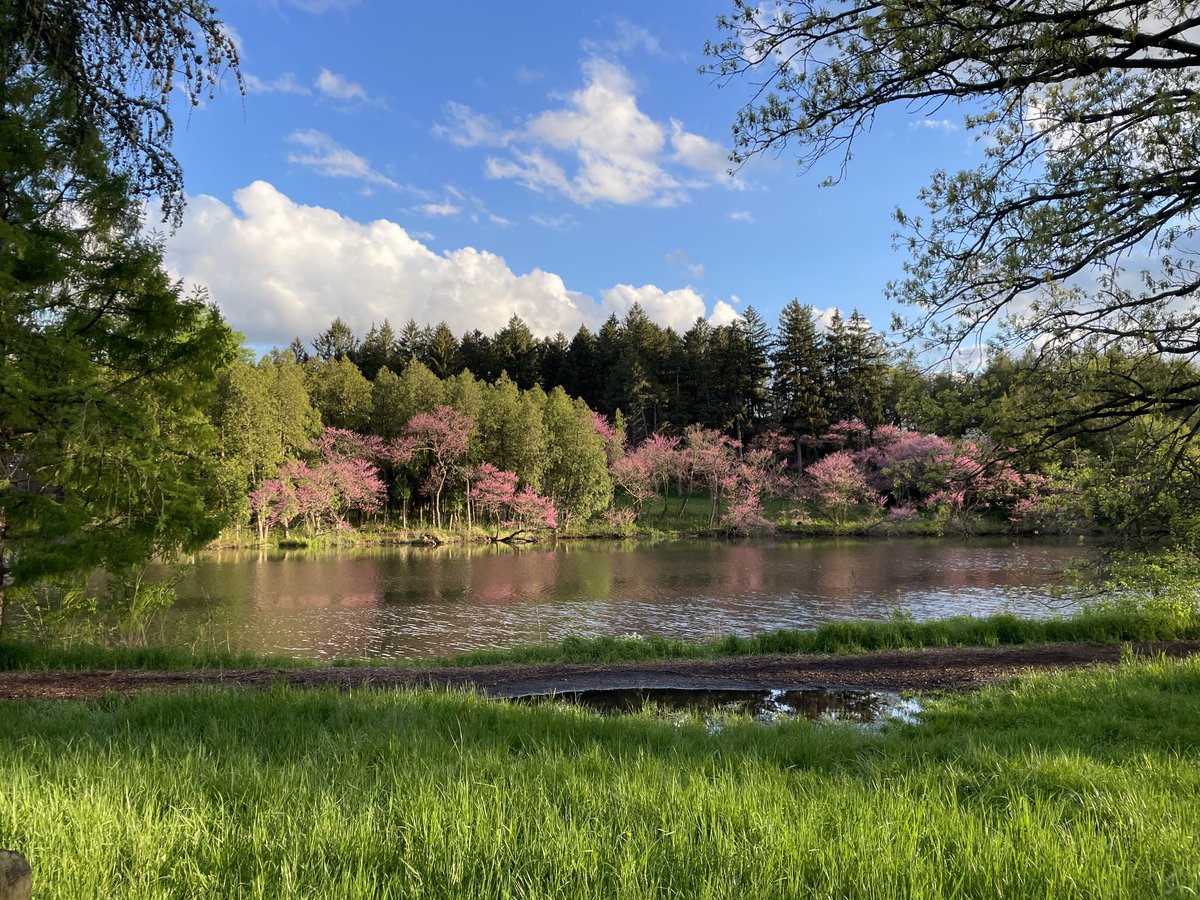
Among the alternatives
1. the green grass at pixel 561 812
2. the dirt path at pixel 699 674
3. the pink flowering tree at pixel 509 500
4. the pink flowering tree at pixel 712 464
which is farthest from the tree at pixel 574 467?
the green grass at pixel 561 812

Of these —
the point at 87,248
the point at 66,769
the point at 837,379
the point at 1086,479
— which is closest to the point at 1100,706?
the point at 1086,479

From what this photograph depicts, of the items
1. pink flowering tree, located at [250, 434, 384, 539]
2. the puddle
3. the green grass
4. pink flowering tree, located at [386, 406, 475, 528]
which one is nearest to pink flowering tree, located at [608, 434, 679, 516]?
pink flowering tree, located at [386, 406, 475, 528]

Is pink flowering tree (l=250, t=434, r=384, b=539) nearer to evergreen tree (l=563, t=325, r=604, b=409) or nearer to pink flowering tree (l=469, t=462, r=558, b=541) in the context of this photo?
pink flowering tree (l=469, t=462, r=558, b=541)

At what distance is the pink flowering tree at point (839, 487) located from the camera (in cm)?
4962

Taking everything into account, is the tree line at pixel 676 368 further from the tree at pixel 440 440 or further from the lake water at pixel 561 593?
the lake water at pixel 561 593

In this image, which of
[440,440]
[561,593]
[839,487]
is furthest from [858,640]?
[839,487]

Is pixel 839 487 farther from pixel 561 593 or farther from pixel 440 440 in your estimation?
pixel 561 593

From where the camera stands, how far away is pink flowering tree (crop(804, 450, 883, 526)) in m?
49.6

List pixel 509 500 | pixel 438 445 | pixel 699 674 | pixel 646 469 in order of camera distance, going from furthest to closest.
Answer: pixel 646 469
pixel 438 445
pixel 509 500
pixel 699 674

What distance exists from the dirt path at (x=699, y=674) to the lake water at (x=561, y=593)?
10.2 feet

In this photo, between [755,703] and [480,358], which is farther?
Result: [480,358]

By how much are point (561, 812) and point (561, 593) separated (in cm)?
2122

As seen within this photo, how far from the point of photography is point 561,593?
23953 mm

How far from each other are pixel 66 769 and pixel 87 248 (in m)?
9.52
